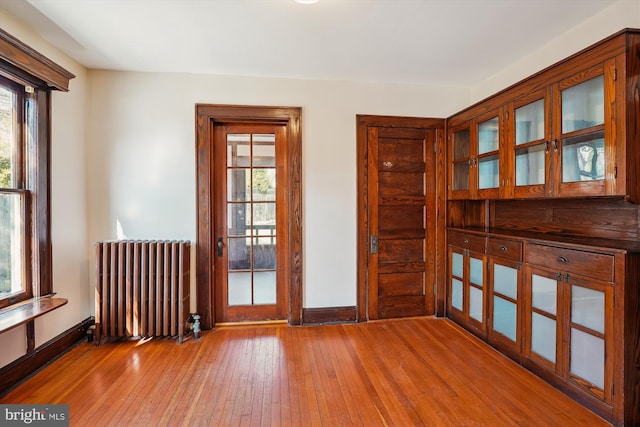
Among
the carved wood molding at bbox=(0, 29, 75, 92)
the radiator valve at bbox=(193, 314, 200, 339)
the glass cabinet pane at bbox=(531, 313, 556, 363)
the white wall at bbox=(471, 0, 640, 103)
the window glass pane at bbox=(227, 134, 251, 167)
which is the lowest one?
the radiator valve at bbox=(193, 314, 200, 339)

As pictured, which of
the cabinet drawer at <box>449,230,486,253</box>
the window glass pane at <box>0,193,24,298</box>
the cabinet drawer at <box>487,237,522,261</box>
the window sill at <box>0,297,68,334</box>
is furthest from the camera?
the cabinet drawer at <box>449,230,486,253</box>

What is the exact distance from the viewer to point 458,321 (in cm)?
321

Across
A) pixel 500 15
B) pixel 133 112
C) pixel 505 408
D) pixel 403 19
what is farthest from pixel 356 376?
pixel 133 112

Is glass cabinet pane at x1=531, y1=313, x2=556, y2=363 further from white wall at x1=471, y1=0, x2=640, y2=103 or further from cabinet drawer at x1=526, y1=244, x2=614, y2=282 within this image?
white wall at x1=471, y1=0, x2=640, y2=103

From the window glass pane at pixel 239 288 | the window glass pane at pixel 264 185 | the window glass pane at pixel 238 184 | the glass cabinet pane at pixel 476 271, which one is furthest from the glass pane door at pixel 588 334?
the window glass pane at pixel 238 184

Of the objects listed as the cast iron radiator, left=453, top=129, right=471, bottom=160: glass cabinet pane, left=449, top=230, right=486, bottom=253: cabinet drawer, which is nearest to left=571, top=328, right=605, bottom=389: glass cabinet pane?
left=449, top=230, right=486, bottom=253: cabinet drawer

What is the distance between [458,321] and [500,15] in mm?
2784

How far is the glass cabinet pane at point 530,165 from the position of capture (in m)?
2.28

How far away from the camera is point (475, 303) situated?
9.64 feet

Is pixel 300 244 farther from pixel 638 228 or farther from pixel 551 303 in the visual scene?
pixel 638 228

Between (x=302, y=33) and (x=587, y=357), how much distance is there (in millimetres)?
2982

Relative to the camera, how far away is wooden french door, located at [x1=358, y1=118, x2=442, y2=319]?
10.8 ft

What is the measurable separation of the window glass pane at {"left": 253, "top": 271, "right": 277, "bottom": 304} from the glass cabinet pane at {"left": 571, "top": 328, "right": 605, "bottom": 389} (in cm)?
254

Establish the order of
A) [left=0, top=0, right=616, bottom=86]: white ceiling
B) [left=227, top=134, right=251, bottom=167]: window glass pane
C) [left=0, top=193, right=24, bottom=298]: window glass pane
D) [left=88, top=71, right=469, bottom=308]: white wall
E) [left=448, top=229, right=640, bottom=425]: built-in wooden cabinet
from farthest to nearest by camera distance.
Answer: [left=227, top=134, right=251, bottom=167]: window glass pane < [left=88, top=71, right=469, bottom=308]: white wall < [left=0, top=193, right=24, bottom=298]: window glass pane < [left=0, top=0, right=616, bottom=86]: white ceiling < [left=448, top=229, right=640, bottom=425]: built-in wooden cabinet
